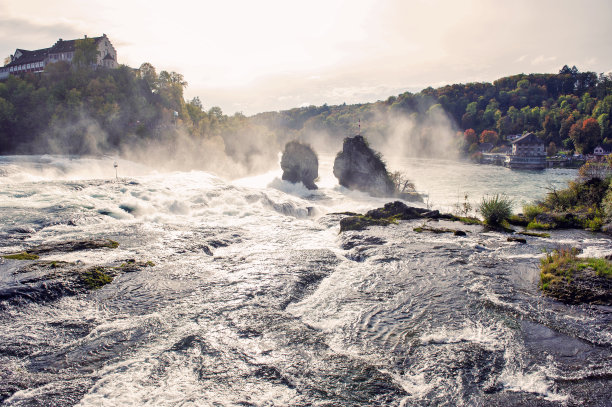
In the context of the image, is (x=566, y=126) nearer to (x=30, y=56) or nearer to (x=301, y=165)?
(x=301, y=165)

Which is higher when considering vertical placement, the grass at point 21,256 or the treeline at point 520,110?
the treeline at point 520,110

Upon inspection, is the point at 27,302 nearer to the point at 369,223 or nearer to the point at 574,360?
the point at 574,360

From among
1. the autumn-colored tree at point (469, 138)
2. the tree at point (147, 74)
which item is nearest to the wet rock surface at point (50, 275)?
the tree at point (147, 74)

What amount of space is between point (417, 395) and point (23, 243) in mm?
19278

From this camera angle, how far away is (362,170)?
186 ft

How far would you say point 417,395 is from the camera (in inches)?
317

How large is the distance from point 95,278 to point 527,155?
111091 millimetres

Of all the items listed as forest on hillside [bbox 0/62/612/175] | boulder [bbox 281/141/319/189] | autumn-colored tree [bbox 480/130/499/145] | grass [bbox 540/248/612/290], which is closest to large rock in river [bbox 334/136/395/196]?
boulder [bbox 281/141/319/189]

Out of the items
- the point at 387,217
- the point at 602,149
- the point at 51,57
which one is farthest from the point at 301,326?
the point at 602,149

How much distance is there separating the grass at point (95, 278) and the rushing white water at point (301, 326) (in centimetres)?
38

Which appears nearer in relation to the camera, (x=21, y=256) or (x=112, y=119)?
(x=21, y=256)

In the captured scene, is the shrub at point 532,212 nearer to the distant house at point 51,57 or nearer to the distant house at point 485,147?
the distant house at point 51,57

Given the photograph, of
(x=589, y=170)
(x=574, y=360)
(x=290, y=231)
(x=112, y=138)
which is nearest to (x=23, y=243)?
(x=290, y=231)

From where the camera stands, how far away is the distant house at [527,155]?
3789 inches
